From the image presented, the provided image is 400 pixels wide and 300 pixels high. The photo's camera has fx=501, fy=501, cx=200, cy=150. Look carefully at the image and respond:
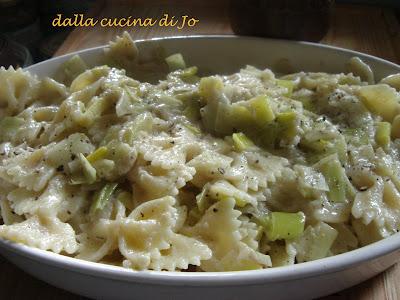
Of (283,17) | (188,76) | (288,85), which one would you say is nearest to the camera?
(288,85)

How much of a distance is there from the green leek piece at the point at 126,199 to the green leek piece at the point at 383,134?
1.08m

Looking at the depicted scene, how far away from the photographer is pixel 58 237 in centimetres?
170

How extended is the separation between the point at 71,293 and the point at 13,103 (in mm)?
1030

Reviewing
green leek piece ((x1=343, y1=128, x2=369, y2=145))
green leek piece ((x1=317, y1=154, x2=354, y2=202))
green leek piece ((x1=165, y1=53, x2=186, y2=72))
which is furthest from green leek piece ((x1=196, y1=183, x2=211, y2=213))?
green leek piece ((x1=165, y1=53, x2=186, y2=72))

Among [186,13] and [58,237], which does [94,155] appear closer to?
[58,237]

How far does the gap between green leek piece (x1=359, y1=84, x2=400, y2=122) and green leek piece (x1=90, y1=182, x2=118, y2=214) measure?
1.22 meters

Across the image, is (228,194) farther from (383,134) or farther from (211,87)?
(383,134)

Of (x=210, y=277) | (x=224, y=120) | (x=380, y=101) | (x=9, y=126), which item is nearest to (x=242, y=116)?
(x=224, y=120)

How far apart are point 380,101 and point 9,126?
1.70 m

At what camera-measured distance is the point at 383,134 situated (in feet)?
7.04

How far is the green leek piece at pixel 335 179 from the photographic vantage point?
189 cm

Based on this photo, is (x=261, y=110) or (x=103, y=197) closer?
(x=103, y=197)

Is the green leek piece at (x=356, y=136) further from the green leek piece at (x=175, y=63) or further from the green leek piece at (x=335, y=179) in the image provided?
the green leek piece at (x=175, y=63)

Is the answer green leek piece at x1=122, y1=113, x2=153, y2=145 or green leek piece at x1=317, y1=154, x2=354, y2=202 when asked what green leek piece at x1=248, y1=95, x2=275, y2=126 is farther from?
green leek piece at x1=122, y1=113, x2=153, y2=145
